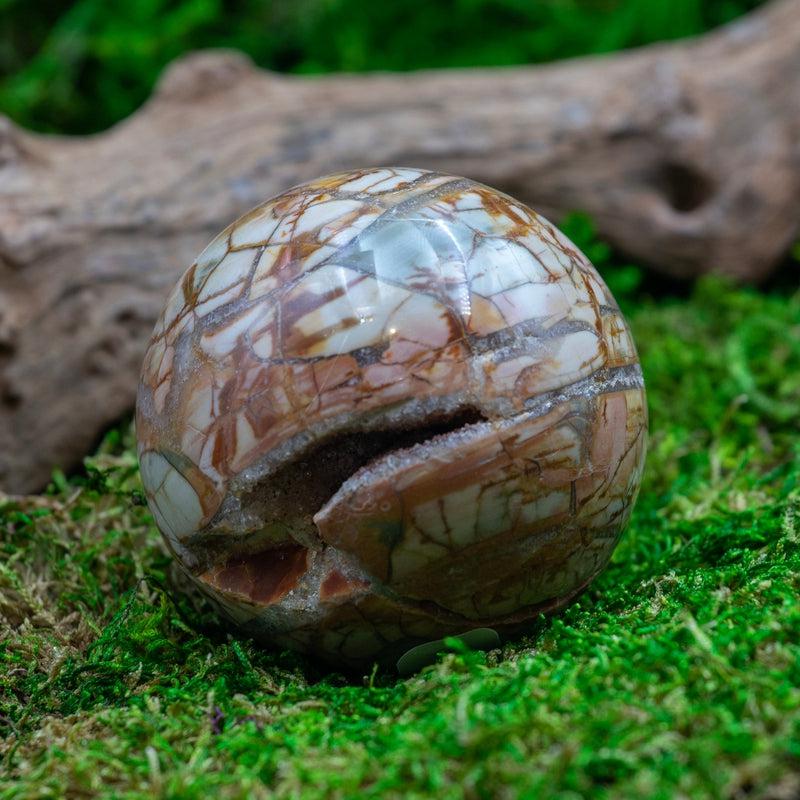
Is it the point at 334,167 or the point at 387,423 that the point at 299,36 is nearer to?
the point at 334,167

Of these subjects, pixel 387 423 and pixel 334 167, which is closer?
pixel 387 423

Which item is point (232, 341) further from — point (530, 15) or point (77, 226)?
point (530, 15)

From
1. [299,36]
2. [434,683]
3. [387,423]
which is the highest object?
[299,36]

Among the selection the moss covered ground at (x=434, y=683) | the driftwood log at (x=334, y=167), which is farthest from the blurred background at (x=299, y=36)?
the moss covered ground at (x=434, y=683)

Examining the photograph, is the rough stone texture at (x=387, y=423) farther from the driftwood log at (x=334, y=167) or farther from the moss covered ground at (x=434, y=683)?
the driftwood log at (x=334, y=167)

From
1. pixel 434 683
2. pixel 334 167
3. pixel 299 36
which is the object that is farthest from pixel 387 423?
pixel 299 36

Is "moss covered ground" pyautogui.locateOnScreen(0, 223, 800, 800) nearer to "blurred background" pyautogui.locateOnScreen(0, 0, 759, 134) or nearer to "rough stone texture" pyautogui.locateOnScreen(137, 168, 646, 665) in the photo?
"rough stone texture" pyautogui.locateOnScreen(137, 168, 646, 665)
